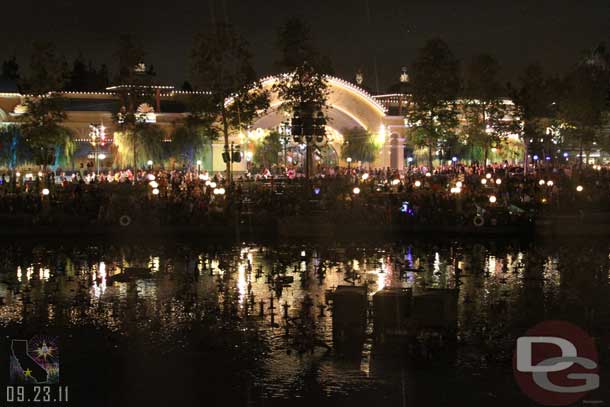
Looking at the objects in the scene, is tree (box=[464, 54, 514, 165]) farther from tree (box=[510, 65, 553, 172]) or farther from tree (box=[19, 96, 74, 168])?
tree (box=[19, 96, 74, 168])

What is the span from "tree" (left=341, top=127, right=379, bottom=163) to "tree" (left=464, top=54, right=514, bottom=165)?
11.1 meters

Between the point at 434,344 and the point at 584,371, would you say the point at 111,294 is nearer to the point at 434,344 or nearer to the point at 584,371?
the point at 434,344

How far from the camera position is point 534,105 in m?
65.5

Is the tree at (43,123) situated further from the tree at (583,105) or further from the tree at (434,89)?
the tree at (583,105)

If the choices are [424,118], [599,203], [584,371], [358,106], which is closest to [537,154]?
[358,106]

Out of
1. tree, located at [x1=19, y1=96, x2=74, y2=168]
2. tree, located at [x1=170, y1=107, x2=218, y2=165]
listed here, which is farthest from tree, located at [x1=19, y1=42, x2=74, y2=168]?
tree, located at [x1=170, y1=107, x2=218, y2=165]

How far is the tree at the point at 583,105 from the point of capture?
60.2 meters

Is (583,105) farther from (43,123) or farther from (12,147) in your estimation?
(12,147)

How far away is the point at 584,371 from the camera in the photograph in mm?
11578

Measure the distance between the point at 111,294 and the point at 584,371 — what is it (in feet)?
31.8

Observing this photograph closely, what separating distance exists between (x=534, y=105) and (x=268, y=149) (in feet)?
72.6

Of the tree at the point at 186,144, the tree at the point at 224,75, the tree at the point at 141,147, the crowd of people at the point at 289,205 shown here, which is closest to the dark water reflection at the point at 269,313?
the crowd of people at the point at 289,205

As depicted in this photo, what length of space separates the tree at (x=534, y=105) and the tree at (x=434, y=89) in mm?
11477

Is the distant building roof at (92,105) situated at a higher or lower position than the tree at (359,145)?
higher
